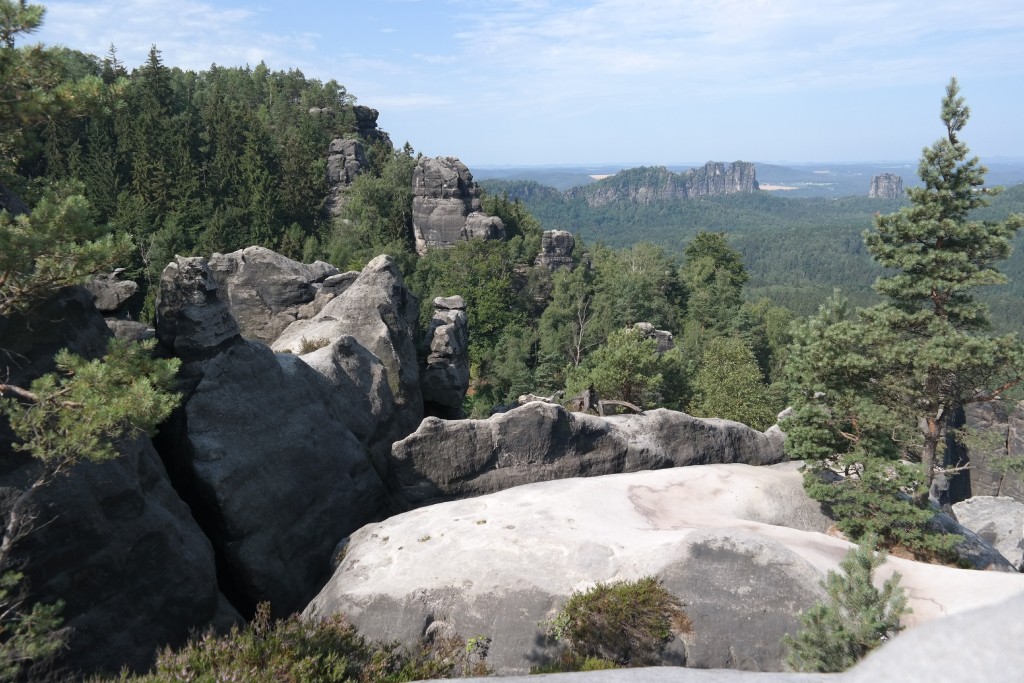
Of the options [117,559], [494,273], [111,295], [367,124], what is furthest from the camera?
[367,124]

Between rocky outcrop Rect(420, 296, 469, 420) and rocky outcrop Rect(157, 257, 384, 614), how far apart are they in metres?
10.8

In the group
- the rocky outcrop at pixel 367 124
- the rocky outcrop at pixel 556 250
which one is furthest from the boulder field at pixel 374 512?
the rocky outcrop at pixel 367 124

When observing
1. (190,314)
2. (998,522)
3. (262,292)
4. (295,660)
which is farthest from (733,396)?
(295,660)

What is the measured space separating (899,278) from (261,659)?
62.3 ft

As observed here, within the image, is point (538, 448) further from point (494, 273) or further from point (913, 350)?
point (494, 273)

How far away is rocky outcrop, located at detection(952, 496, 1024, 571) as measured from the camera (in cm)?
2881

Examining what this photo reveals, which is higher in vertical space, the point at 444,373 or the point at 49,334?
the point at 49,334

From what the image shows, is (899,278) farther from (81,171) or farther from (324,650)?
(81,171)

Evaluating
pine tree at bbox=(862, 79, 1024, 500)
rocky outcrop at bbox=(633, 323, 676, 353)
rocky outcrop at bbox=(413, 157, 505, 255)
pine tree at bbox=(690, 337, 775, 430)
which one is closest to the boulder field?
pine tree at bbox=(862, 79, 1024, 500)

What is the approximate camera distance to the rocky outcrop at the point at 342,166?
6194 cm

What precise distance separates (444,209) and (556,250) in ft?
38.4

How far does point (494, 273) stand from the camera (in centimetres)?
5797

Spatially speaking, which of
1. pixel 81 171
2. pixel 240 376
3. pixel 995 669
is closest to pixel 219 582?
pixel 240 376

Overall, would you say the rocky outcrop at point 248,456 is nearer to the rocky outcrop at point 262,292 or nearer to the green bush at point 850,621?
the rocky outcrop at point 262,292
